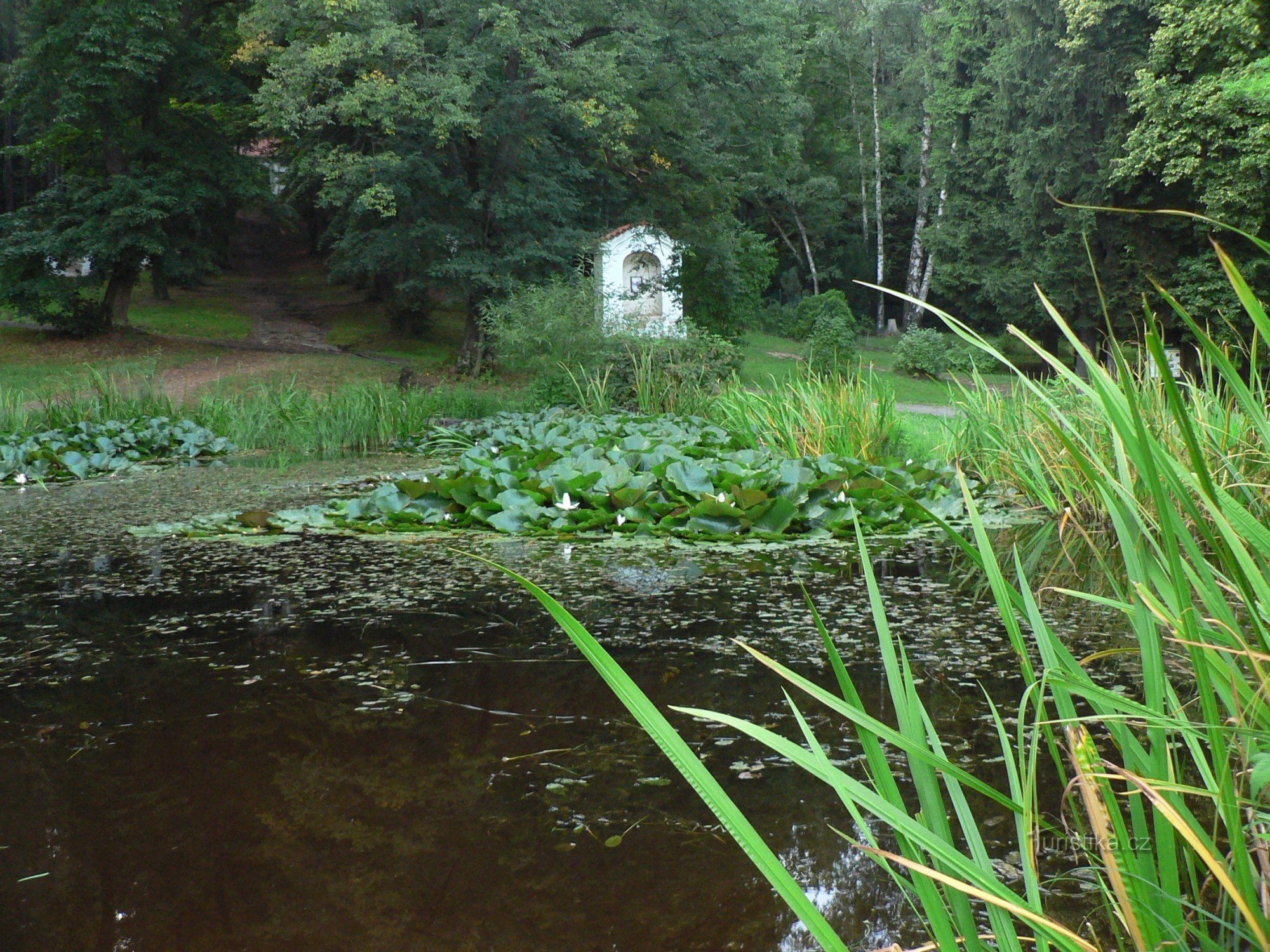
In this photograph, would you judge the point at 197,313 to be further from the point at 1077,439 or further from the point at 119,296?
the point at 1077,439

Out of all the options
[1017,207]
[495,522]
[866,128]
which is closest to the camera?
[495,522]

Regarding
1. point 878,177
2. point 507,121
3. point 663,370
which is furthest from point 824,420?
point 878,177

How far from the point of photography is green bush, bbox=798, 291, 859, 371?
18.2 metres

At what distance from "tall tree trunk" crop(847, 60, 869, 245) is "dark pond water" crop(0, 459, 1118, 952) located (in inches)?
1014

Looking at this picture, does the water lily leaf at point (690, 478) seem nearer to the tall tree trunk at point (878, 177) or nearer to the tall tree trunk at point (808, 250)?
the tall tree trunk at point (878, 177)

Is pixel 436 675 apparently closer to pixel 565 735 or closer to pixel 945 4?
pixel 565 735

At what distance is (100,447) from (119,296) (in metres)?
12.7

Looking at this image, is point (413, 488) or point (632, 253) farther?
point (632, 253)

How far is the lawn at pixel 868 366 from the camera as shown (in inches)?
585

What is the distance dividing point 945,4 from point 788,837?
21.9 m

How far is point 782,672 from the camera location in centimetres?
80

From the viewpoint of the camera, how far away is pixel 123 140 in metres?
17.3

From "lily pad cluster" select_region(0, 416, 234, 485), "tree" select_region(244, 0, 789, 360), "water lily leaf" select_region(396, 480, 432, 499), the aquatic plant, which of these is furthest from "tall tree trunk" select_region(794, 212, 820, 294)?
the aquatic plant

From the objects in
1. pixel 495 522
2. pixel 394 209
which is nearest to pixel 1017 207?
pixel 394 209
